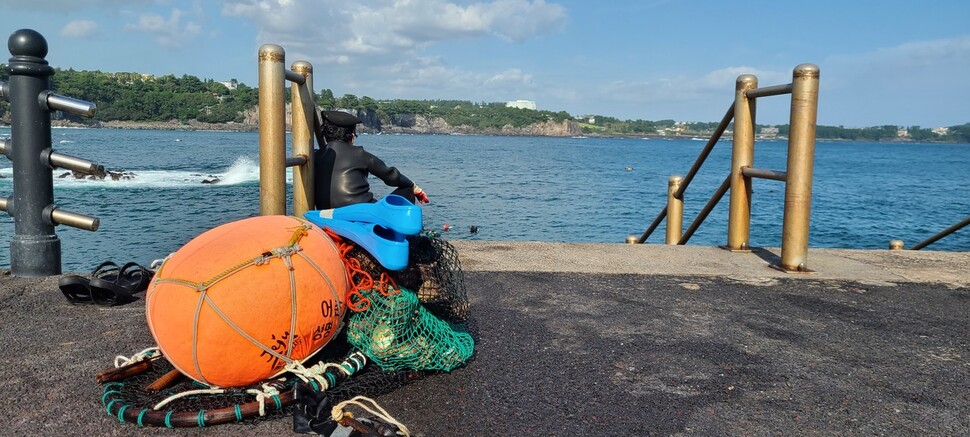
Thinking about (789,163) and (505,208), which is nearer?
(789,163)

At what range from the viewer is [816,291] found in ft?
20.4

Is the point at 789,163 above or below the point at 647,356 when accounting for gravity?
above

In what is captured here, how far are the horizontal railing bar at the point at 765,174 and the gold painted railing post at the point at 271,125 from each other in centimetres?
457

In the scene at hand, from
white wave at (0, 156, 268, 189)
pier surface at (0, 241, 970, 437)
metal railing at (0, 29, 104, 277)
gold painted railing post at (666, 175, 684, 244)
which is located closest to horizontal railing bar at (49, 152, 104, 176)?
metal railing at (0, 29, 104, 277)

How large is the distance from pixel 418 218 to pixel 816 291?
4064 millimetres

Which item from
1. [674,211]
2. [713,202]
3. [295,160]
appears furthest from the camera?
[674,211]

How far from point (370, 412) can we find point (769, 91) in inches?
225

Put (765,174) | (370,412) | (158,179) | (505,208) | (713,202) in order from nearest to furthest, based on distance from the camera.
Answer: (370,412)
(765,174)
(713,202)
(505,208)
(158,179)

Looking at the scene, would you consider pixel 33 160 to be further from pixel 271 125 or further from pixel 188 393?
pixel 188 393

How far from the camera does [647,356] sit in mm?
4352

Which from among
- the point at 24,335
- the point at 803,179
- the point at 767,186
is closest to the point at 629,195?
the point at 767,186

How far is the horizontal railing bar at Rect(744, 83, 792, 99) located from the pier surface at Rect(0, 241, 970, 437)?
68.6 inches

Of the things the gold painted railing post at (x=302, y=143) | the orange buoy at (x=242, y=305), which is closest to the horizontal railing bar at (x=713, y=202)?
the gold painted railing post at (x=302, y=143)

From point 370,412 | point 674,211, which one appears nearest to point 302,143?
point 370,412
